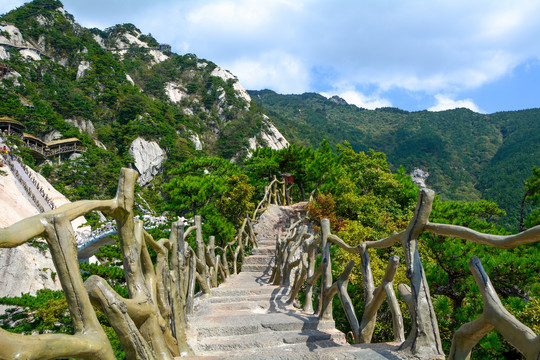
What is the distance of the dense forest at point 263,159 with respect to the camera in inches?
189

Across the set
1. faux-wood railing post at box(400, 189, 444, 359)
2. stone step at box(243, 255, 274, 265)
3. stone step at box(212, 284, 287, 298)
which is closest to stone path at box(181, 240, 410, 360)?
faux-wood railing post at box(400, 189, 444, 359)

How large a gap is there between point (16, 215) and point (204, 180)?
11844mm

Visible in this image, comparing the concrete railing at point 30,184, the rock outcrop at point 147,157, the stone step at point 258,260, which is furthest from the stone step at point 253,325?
the rock outcrop at point 147,157

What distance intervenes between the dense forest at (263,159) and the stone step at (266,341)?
1.63 metres

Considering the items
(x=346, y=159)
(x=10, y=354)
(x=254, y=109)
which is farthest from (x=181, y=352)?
(x=254, y=109)

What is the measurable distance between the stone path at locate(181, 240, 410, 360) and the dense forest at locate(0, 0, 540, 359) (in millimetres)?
1716

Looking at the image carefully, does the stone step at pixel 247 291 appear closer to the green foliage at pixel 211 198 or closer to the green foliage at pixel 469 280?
the green foliage at pixel 469 280

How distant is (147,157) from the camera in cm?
3700

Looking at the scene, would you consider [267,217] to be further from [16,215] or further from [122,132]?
[122,132]

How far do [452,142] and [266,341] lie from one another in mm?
64171

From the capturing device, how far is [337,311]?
18.6 feet

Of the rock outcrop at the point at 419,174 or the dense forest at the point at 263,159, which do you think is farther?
the rock outcrop at the point at 419,174

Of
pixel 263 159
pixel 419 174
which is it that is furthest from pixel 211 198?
pixel 419 174

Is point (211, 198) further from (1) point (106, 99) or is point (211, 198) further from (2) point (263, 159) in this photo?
(1) point (106, 99)
